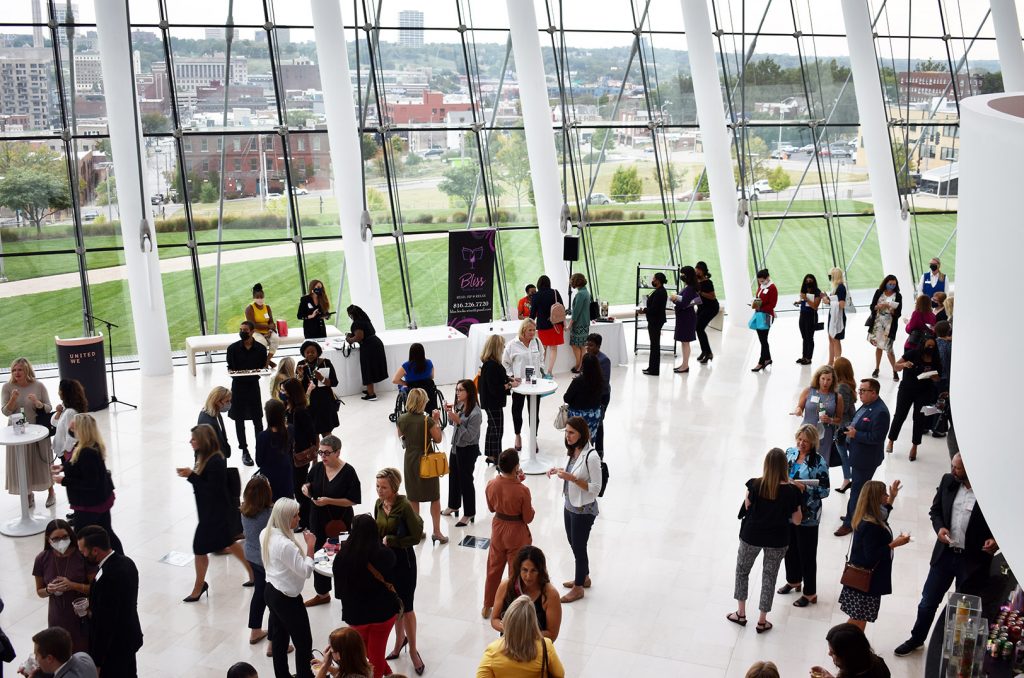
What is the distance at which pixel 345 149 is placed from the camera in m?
16.8

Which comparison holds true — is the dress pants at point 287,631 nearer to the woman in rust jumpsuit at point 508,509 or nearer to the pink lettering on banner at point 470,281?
the woman in rust jumpsuit at point 508,509

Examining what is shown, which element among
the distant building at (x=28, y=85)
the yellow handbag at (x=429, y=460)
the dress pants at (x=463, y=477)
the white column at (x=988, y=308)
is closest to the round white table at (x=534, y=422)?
the dress pants at (x=463, y=477)

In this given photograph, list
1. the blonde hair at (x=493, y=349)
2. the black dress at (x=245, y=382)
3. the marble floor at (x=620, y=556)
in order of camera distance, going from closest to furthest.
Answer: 1. the marble floor at (x=620, y=556)
2. the blonde hair at (x=493, y=349)
3. the black dress at (x=245, y=382)

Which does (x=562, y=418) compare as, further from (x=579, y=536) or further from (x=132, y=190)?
(x=132, y=190)

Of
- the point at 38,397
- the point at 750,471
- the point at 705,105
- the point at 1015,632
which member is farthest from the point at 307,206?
the point at 1015,632

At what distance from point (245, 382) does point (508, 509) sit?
498 centimetres

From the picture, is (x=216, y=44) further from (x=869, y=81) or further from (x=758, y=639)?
(x=758, y=639)

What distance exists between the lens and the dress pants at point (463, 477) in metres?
9.59

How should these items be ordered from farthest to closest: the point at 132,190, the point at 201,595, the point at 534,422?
the point at 132,190 < the point at 534,422 < the point at 201,595

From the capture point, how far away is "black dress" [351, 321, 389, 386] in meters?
14.0

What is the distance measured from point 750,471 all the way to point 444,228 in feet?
31.2

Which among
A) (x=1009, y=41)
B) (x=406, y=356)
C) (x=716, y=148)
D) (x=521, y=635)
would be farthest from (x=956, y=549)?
(x=1009, y=41)

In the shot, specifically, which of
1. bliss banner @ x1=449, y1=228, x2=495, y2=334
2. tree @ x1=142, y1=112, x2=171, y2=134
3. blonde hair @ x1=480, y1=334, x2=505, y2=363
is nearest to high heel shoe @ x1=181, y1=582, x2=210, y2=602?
blonde hair @ x1=480, y1=334, x2=505, y2=363

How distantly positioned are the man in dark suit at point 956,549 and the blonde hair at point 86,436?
20.9 ft
